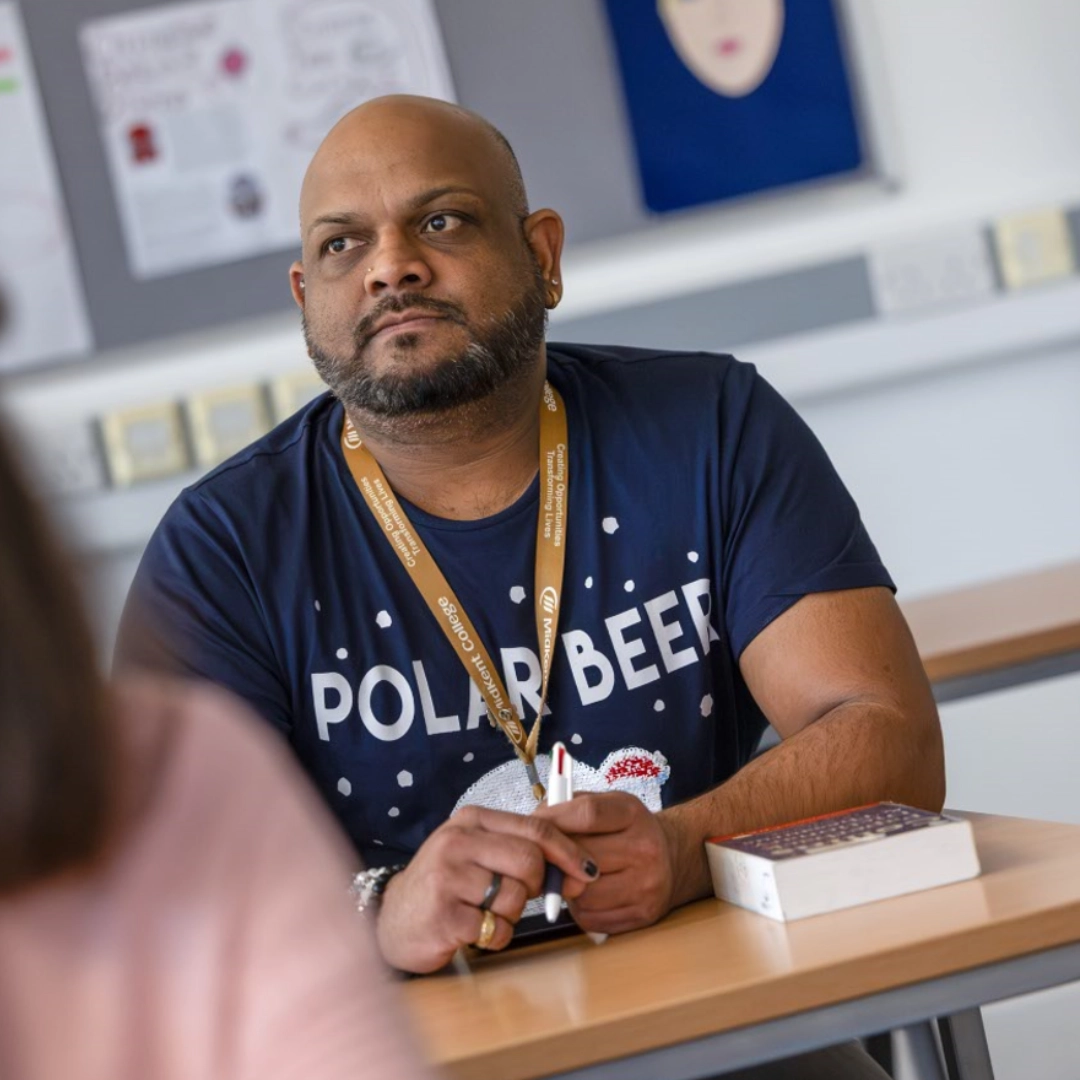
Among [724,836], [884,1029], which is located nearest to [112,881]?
[884,1029]

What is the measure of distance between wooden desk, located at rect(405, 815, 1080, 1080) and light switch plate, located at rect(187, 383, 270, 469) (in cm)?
201

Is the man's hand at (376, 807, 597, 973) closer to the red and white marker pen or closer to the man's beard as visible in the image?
the red and white marker pen

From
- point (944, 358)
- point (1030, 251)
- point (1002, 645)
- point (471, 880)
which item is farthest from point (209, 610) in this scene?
point (1030, 251)

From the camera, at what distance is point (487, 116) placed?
10.5 feet

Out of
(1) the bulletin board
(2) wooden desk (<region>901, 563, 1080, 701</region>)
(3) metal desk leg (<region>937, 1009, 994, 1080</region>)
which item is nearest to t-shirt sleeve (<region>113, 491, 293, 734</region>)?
(3) metal desk leg (<region>937, 1009, 994, 1080</region>)

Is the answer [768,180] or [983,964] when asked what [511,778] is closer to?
[983,964]

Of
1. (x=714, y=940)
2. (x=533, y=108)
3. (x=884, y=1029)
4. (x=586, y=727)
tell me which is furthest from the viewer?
(x=533, y=108)

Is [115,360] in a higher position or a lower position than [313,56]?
lower

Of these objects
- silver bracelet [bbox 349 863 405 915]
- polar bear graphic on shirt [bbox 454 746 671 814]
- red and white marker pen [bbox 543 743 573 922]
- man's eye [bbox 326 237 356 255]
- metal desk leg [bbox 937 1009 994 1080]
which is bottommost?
metal desk leg [bbox 937 1009 994 1080]

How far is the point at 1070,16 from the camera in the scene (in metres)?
3.32

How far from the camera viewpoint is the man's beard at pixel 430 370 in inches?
75.1

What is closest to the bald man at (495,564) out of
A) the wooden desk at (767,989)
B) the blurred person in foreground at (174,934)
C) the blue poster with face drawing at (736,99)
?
the wooden desk at (767,989)

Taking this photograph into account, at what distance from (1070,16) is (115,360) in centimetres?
198

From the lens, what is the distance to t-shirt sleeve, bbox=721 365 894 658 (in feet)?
5.95
